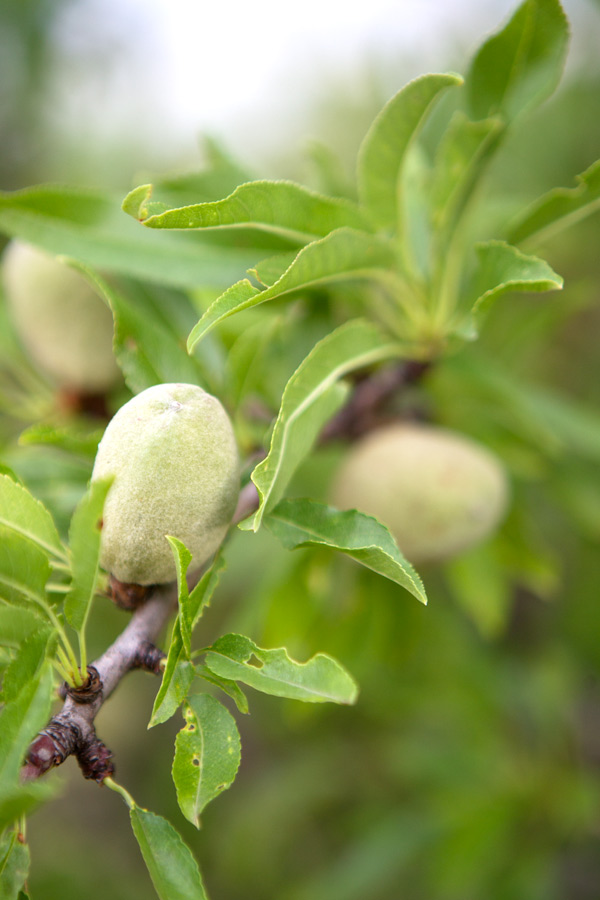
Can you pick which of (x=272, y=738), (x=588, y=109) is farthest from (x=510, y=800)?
(x=588, y=109)

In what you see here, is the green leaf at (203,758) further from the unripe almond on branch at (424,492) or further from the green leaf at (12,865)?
the unripe almond on branch at (424,492)

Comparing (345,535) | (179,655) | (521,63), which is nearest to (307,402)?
(345,535)

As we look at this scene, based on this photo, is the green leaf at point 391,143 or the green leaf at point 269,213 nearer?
the green leaf at point 269,213

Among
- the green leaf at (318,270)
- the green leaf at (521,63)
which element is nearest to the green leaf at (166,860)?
the green leaf at (318,270)

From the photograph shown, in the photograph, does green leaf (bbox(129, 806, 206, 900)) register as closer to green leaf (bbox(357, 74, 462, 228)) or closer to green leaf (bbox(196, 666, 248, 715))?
green leaf (bbox(196, 666, 248, 715))

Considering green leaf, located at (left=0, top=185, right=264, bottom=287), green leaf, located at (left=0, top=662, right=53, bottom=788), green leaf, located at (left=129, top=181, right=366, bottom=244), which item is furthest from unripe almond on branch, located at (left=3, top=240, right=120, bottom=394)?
green leaf, located at (left=0, top=662, right=53, bottom=788)
